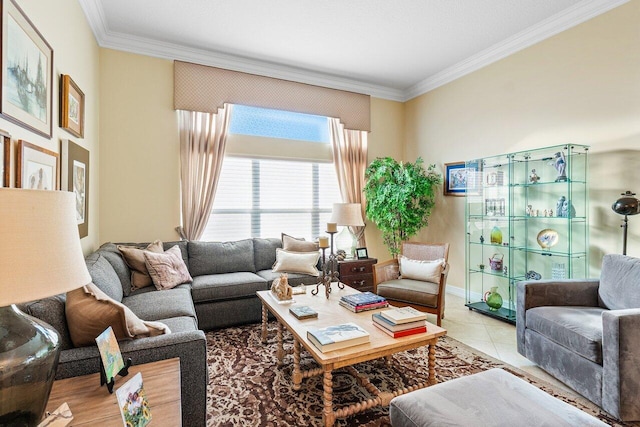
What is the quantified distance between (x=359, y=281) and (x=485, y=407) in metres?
2.80

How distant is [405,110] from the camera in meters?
5.37

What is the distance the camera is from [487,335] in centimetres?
311

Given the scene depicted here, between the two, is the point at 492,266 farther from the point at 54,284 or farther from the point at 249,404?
the point at 54,284

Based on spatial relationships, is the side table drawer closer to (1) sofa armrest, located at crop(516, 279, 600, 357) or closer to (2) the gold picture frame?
(1) sofa armrest, located at crop(516, 279, 600, 357)

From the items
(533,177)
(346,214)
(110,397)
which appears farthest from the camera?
(346,214)

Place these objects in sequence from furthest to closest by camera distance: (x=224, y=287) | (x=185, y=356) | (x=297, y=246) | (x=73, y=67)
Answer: (x=297, y=246) < (x=224, y=287) < (x=73, y=67) < (x=185, y=356)

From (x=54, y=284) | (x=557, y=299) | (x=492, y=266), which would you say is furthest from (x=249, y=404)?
(x=492, y=266)

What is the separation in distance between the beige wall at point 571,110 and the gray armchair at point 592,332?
0.68 metres

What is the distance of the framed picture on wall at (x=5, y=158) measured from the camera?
4.82ft

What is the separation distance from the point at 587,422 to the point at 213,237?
151 inches

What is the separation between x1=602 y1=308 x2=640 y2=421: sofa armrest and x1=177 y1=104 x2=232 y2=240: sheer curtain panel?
387 centimetres

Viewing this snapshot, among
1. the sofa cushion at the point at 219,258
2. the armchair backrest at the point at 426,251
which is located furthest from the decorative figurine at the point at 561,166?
the sofa cushion at the point at 219,258

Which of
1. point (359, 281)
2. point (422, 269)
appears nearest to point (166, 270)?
point (359, 281)

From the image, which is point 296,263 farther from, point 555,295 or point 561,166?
point 561,166
